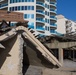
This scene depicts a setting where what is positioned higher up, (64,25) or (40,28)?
(64,25)

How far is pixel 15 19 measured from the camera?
25.3 feet

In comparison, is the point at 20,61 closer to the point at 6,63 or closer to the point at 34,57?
the point at 6,63

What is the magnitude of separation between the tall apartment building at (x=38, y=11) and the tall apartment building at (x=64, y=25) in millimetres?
25119

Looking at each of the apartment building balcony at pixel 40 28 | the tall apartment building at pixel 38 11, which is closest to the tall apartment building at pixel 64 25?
→ the tall apartment building at pixel 38 11

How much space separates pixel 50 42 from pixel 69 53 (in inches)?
390

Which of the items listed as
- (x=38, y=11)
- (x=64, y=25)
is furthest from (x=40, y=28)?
(x=64, y=25)

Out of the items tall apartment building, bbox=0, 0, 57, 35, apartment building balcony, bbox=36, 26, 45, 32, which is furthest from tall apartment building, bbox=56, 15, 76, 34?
apartment building balcony, bbox=36, 26, 45, 32

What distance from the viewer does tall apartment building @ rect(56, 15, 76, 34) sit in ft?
383

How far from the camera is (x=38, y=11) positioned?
79.2m

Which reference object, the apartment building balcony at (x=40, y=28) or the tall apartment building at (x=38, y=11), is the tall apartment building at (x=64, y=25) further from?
the apartment building balcony at (x=40, y=28)

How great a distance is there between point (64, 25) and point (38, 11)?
44.3 meters

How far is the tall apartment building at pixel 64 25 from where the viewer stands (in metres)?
117

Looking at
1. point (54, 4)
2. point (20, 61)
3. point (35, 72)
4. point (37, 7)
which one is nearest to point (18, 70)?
point (20, 61)

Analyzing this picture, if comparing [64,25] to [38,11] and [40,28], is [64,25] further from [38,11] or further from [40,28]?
[40,28]
